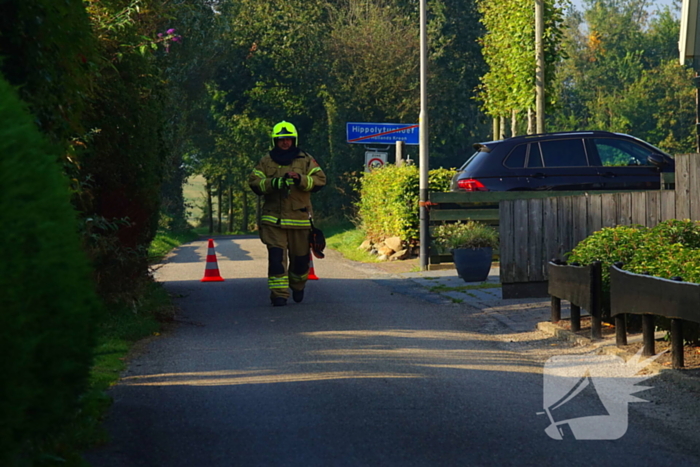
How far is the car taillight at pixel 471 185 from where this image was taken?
15859mm

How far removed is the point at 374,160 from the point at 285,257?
562 inches

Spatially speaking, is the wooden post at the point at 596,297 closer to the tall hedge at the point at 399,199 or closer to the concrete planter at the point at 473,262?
the concrete planter at the point at 473,262

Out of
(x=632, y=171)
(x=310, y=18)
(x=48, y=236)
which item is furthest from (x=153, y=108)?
(x=310, y=18)

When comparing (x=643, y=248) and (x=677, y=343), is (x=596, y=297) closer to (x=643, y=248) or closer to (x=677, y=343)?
(x=643, y=248)

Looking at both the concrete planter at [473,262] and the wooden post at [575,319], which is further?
the concrete planter at [473,262]

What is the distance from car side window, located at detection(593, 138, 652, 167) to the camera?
52.1 ft

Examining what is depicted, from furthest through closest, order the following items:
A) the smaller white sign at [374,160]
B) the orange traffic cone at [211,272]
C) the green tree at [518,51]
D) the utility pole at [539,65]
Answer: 1. the smaller white sign at [374,160]
2. the green tree at [518,51]
3. the utility pole at [539,65]
4. the orange traffic cone at [211,272]

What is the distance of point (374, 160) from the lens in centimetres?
2534

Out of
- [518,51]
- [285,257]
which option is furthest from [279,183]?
[518,51]

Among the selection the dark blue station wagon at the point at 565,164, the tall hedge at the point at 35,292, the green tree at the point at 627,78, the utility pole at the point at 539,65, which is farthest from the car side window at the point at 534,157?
the green tree at the point at 627,78

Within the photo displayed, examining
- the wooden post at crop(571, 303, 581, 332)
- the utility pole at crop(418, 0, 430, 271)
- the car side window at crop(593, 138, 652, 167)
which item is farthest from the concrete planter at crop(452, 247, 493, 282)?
the wooden post at crop(571, 303, 581, 332)

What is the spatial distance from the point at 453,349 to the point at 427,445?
329cm

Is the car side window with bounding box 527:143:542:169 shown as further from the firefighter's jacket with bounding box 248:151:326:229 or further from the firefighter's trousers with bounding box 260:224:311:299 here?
the firefighter's trousers with bounding box 260:224:311:299

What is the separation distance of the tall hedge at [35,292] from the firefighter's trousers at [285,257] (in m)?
7.43
